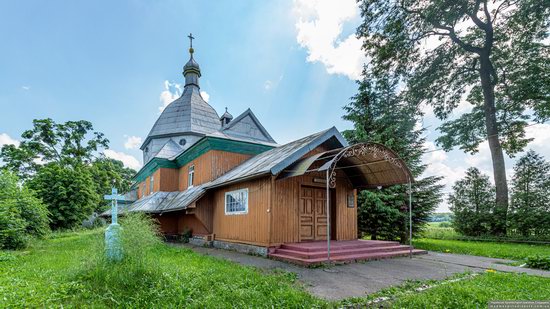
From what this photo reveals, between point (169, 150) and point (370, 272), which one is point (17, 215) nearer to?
point (169, 150)

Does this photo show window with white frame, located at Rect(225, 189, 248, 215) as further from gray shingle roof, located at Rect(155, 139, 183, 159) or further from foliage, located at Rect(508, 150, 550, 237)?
foliage, located at Rect(508, 150, 550, 237)

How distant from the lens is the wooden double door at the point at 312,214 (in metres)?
9.67

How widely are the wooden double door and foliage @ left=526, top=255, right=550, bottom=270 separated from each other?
548cm

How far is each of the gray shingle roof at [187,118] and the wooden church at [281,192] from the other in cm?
603

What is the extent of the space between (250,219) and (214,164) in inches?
174

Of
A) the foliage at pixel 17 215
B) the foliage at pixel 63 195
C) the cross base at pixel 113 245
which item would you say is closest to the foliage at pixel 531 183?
the cross base at pixel 113 245

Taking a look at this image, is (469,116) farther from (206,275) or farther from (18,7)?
(18,7)

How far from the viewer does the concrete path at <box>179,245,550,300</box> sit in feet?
16.9

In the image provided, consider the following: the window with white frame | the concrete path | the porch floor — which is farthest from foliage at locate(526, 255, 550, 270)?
the window with white frame

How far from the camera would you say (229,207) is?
11.2m

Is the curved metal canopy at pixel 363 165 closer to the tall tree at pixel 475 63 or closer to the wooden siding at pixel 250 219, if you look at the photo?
the wooden siding at pixel 250 219

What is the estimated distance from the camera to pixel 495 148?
15766 mm

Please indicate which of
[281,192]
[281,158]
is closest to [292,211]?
[281,192]

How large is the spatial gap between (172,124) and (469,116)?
20.8 m
